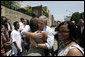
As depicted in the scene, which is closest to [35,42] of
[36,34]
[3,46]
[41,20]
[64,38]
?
[36,34]

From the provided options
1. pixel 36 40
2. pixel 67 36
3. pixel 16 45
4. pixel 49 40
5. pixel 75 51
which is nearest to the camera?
pixel 75 51

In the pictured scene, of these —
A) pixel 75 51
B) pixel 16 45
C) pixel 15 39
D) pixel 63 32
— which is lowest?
pixel 16 45

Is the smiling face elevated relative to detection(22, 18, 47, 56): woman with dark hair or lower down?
elevated

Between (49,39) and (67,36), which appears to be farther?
(49,39)

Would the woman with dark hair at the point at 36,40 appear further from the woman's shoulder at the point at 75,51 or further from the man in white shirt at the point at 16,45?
the man in white shirt at the point at 16,45

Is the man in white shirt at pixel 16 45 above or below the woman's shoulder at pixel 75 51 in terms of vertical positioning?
below

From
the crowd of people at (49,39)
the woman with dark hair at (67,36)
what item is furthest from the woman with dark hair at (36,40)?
the woman with dark hair at (67,36)

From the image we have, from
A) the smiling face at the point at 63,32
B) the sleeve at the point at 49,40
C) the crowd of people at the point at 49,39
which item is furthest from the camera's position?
the sleeve at the point at 49,40

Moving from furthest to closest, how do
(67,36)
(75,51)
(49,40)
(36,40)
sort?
(49,40) → (36,40) → (67,36) → (75,51)

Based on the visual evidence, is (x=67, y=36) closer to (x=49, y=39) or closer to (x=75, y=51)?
(x=75, y=51)

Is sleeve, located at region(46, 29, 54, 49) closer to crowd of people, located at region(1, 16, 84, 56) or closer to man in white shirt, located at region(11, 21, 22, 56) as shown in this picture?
crowd of people, located at region(1, 16, 84, 56)

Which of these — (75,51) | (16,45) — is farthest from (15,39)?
(75,51)

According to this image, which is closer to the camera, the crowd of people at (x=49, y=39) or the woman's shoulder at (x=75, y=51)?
the woman's shoulder at (x=75, y=51)

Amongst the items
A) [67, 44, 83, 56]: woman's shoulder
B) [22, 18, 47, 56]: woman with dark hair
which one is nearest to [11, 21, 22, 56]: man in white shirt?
[22, 18, 47, 56]: woman with dark hair
